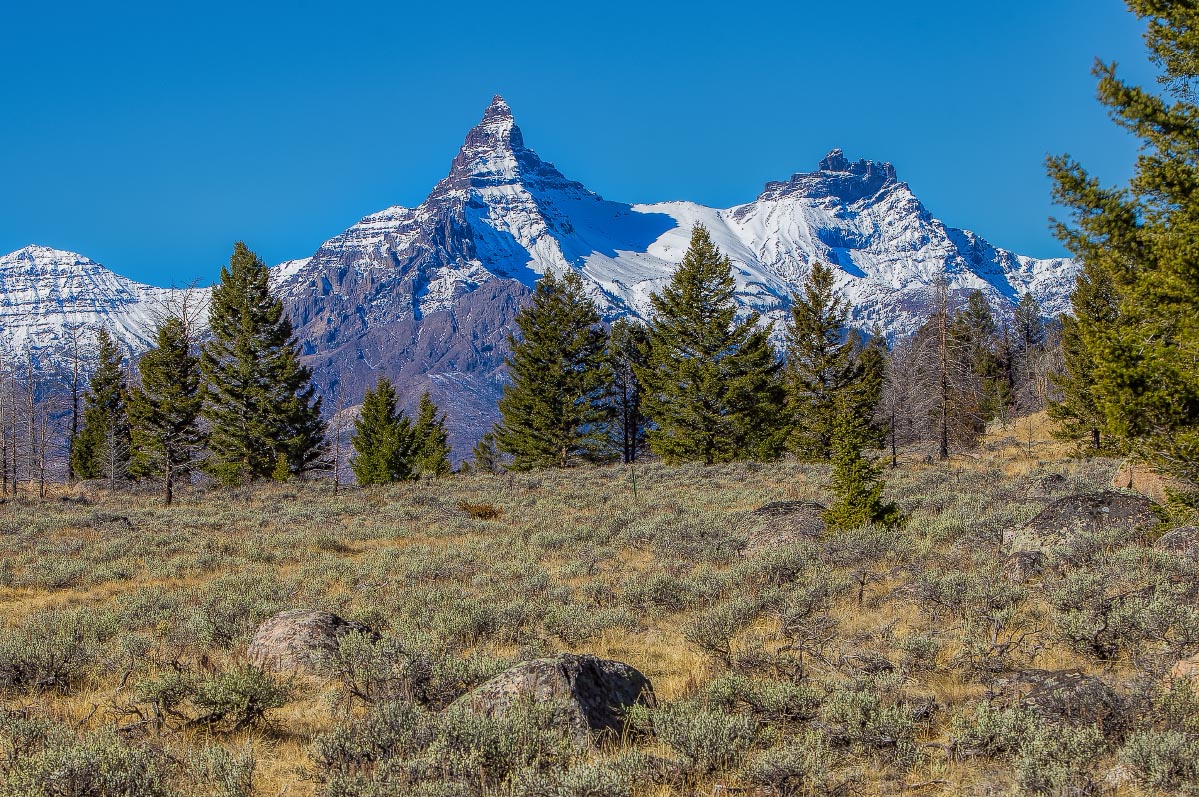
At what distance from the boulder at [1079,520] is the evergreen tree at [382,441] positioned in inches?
1391

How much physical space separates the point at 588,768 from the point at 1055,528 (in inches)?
385

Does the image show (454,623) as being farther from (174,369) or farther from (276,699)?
(174,369)

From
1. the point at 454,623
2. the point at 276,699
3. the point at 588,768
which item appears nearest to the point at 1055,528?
the point at 454,623

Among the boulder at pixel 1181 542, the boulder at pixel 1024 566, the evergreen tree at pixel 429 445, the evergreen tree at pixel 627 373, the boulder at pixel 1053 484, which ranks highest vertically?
the evergreen tree at pixel 627 373

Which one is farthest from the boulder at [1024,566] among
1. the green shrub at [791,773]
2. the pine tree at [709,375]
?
the pine tree at [709,375]

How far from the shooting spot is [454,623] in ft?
27.4

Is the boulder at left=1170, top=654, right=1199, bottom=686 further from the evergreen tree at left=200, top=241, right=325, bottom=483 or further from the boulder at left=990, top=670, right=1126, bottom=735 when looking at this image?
the evergreen tree at left=200, top=241, right=325, bottom=483

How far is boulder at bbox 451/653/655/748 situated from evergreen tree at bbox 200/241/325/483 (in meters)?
33.4

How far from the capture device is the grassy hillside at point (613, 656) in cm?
447

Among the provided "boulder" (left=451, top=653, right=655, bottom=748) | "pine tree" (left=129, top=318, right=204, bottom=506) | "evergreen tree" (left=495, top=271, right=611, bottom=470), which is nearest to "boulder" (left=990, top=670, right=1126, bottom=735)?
"boulder" (left=451, top=653, right=655, bottom=748)

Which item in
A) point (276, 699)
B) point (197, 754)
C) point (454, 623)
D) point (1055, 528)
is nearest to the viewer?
point (197, 754)

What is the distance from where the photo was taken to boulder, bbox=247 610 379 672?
732 centimetres

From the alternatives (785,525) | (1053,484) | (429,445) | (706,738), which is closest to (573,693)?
(706,738)

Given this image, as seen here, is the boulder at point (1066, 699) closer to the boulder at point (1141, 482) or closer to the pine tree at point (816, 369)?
the boulder at point (1141, 482)
